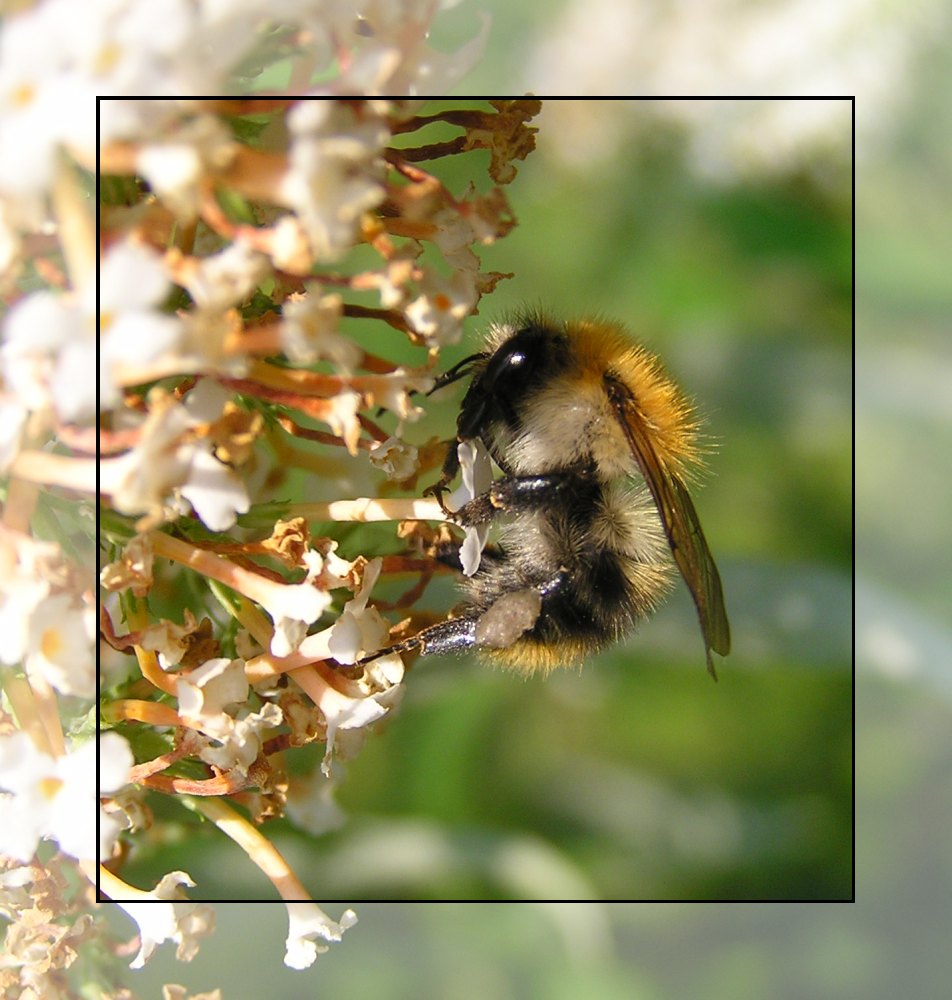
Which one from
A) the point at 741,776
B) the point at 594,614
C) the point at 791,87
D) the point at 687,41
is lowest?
the point at 741,776

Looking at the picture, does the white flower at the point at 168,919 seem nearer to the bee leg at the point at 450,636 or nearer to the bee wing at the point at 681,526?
the bee leg at the point at 450,636

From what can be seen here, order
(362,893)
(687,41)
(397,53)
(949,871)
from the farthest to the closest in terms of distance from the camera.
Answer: (949,871) → (687,41) → (362,893) → (397,53)

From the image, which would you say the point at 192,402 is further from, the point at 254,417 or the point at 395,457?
the point at 395,457

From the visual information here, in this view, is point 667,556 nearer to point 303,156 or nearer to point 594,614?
point 594,614

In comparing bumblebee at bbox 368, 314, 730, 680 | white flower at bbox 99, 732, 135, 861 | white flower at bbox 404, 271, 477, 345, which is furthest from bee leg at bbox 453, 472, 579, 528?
white flower at bbox 99, 732, 135, 861

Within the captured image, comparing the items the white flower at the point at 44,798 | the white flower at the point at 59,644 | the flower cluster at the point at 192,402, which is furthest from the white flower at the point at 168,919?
the white flower at the point at 59,644

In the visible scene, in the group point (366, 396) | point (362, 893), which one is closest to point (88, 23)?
point (366, 396)
